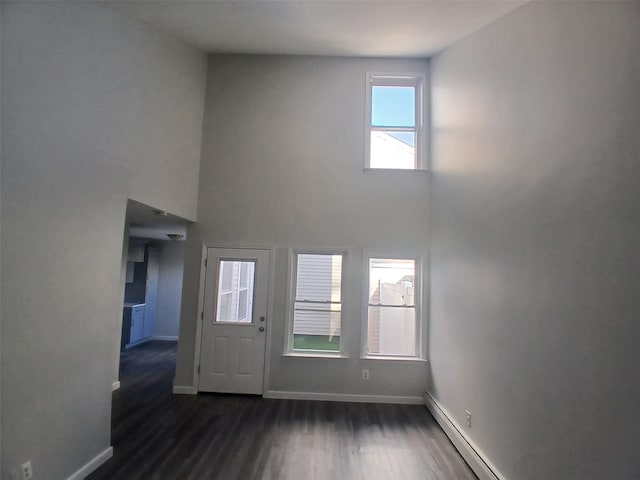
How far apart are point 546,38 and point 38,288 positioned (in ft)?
12.2

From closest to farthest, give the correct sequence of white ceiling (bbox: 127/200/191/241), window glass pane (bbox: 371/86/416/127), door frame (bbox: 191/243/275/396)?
white ceiling (bbox: 127/200/191/241) → door frame (bbox: 191/243/275/396) → window glass pane (bbox: 371/86/416/127)

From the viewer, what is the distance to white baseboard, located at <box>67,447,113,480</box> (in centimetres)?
248

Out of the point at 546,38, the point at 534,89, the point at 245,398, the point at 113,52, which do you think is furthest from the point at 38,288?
the point at 546,38

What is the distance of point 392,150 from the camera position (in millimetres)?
4660

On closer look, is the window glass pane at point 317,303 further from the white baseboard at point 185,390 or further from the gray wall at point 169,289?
the gray wall at point 169,289

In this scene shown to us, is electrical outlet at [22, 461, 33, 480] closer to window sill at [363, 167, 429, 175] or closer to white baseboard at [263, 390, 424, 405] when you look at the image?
white baseboard at [263, 390, 424, 405]

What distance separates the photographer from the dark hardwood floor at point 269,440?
8.83ft

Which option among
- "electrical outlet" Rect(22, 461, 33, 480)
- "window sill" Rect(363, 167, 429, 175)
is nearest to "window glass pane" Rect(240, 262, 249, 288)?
"window sill" Rect(363, 167, 429, 175)

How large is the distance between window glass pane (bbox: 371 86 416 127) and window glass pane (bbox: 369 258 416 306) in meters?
1.98

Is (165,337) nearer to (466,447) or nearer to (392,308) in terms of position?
(392,308)

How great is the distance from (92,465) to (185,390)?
167 cm

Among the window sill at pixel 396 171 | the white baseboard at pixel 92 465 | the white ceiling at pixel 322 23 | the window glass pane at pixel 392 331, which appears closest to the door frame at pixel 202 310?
the window glass pane at pixel 392 331

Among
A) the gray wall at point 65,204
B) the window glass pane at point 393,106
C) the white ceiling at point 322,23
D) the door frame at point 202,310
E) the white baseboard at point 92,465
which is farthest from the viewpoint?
the window glass pane at point 393,106

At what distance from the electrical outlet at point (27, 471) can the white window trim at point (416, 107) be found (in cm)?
424
